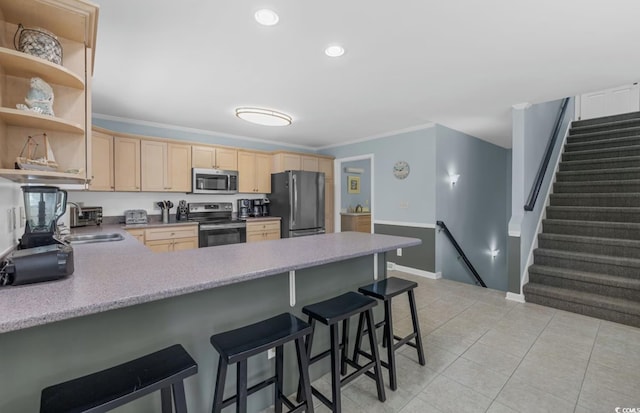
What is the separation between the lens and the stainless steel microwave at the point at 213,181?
455 centimetres

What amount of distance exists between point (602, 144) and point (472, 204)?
2.15 m

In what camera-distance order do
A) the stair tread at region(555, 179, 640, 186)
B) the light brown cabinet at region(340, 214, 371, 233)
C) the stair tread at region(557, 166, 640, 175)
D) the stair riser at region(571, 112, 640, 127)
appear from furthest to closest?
the light brown cabinet at region(340, 214, 371, 233) → the stair riser at region(571, 112, 640, 127) → the stair tread at region(557, 166, 640, 175) → the stair tread at region(555, 179, 640, 186)

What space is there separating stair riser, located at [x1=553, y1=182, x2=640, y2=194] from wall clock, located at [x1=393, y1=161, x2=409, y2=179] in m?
2.29

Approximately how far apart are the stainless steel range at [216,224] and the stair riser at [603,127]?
249 inches

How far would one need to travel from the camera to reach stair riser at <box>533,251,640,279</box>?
123 inches

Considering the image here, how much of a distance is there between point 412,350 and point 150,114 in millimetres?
4257

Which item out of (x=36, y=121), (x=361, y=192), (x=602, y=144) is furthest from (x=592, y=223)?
(x=36, y=121)

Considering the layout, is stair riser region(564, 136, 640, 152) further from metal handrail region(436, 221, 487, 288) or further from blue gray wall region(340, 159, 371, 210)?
blue gray wall region(340, 159, 371, 210)

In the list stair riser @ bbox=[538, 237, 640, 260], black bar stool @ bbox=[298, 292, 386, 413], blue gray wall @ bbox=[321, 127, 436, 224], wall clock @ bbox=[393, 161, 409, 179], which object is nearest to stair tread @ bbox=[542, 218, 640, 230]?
stair riser @ bbox=[538, 237, 640, 260]

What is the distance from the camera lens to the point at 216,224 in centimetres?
445

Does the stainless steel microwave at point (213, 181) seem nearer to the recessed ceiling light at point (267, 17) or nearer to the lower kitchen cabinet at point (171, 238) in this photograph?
the lower kitchen cabinet at point (171, 238)

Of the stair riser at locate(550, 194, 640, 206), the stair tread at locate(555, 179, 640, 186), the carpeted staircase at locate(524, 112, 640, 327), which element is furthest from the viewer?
the stair tread at locate(555, 179, 640, 186)

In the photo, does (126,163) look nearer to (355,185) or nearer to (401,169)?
(401,169)

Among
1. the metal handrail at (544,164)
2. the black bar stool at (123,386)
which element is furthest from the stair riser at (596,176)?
the black bar stool at (123,386)
